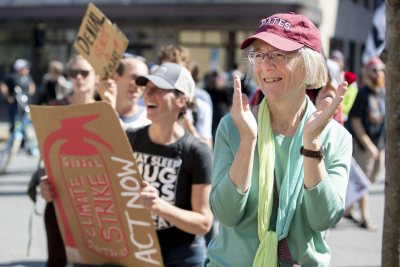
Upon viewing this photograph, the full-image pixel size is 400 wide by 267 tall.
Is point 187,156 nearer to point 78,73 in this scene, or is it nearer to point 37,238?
point 78,73

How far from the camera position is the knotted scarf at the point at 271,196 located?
2803 mm

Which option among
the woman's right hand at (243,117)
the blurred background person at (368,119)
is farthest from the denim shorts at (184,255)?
the blurred background person at (368,119)

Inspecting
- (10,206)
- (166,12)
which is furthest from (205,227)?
(166,12)

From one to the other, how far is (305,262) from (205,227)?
1203 mm

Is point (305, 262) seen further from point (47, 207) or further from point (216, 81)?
point (216, 81)

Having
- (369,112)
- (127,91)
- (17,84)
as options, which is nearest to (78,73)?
(127,91)

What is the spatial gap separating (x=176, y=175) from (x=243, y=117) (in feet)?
4.31

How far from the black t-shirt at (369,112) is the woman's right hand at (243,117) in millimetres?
6542

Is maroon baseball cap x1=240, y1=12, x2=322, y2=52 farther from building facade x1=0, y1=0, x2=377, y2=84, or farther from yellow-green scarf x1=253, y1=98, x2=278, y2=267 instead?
building facade x1=0, y1=0, x2=377, y2=84

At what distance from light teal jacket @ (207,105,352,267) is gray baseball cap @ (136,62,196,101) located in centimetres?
134

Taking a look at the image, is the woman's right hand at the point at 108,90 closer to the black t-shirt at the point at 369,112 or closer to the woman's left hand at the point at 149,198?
the woman's left hand at the point at 149,198

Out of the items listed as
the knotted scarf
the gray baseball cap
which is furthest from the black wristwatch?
the gray baseball cap

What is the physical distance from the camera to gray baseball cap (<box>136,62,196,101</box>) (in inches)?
168

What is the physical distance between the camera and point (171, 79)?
14.2 feet
